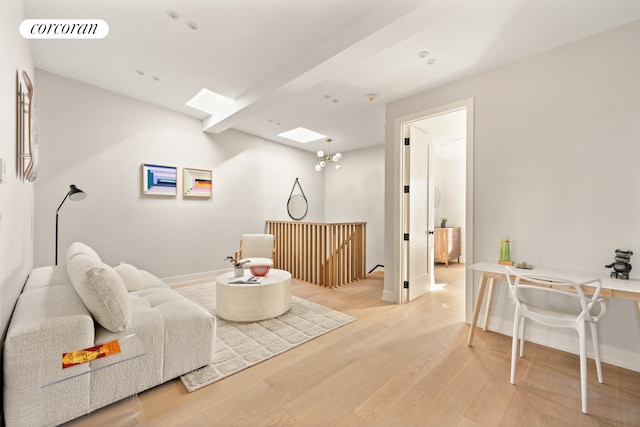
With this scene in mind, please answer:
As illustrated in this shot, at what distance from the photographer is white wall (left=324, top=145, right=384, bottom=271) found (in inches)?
234

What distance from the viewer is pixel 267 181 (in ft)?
18.1

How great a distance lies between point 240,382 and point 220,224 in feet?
10.9

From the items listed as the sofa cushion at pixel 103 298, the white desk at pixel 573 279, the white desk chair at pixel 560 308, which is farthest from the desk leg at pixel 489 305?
the sofa cushion at pixel 103 298

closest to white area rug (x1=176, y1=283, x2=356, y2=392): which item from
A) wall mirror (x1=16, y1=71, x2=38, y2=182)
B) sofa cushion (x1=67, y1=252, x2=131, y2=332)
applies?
sofa cushion (x1=67, y1=252, x2=131, y2=332)

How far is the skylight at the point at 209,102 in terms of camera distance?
156 inches

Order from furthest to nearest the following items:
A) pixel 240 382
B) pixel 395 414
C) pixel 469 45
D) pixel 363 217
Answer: pixel 363 217 → pixel 469 45 → pixel 240 382 → pixel 395 414

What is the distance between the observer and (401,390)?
178 cm

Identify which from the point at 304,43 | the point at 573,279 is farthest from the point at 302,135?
the point at 573,279

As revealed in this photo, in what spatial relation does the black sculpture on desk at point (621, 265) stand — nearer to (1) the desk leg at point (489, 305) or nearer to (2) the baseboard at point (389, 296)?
(1) the desk leg at point (489, 305)

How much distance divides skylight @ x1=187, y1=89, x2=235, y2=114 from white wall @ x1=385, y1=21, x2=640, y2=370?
10.5 feet

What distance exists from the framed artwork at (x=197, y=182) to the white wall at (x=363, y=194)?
3151mm

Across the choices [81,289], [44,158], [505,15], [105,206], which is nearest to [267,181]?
[105,206]

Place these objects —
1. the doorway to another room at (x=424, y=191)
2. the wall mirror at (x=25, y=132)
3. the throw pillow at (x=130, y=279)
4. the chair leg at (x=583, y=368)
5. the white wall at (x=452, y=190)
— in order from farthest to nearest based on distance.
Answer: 1. the white wall at (x=452, y=190)
2. the doorway to another room at (x=424, y=191)
3. the throw pillow at (x=130, y=279)
4. the wall mirror at (x=25, y=132)
5. the chair leg at (x=583, y=368)

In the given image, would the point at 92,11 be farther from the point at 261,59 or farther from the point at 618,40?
the point at 618,40
